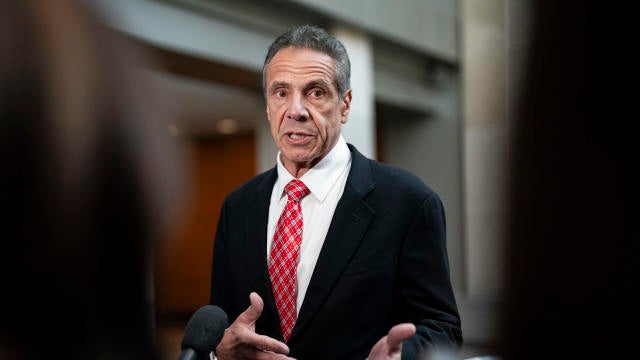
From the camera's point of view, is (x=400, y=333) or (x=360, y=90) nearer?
(x=400, y=333)

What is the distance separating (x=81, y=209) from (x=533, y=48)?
1.42 feet

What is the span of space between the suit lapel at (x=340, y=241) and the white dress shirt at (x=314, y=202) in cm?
5

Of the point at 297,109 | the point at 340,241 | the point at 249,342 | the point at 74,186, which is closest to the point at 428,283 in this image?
the point at 340,241

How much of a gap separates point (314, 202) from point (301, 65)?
377 mm

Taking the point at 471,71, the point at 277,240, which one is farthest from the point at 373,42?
the point at 277,240

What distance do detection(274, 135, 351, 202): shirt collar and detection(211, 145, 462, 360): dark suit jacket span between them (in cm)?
6

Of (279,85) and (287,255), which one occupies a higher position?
(279,85)

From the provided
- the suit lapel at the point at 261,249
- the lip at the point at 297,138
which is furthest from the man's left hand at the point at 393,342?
the lip at the point at 297,138

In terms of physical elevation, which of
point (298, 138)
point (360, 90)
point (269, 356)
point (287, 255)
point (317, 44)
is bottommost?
point (269, 356)

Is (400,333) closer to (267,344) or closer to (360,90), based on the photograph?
(267,344)

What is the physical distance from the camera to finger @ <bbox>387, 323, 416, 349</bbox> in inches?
59.0

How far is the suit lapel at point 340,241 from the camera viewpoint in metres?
1.87

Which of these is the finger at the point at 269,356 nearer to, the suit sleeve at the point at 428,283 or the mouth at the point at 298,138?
the suit sleeve at the point at 428,283

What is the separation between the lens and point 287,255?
1.95 m
